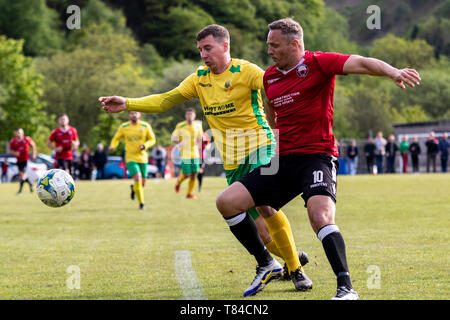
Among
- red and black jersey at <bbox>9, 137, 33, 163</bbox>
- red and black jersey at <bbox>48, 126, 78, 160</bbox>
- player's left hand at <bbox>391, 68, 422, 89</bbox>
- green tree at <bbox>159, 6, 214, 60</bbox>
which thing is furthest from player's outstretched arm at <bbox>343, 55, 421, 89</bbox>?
green tree at <bbox>159, 6, 214, 60</bbox>

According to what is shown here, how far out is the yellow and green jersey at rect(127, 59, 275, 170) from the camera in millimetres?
6699

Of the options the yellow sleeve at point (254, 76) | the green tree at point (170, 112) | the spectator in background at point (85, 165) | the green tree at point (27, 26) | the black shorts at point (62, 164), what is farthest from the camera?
the green tree at point (27, 26)

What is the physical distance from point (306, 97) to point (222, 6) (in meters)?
83.7

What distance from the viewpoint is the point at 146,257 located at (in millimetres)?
8438

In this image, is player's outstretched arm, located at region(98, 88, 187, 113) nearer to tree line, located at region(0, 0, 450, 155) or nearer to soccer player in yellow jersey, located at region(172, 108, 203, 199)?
soccer player in yellow jersey, located at region(172, 108, 203, 199)

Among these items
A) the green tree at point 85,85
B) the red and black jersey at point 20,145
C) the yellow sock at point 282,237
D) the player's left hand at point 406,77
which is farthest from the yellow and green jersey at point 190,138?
the green tree at point 85,85

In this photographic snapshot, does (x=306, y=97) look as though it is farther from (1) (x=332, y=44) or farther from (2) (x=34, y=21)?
(1) (x=332, y=44)

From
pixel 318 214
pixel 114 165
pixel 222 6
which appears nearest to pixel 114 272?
pixel 318 214

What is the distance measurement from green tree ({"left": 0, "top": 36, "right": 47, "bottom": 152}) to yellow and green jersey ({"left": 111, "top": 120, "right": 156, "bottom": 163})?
123 feet

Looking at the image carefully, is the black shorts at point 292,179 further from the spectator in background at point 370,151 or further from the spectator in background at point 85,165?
the spectator in background at point 85,165

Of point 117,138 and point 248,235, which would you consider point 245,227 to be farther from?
point 117,138

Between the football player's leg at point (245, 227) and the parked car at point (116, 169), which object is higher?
the football player's leg at point (245, 227)

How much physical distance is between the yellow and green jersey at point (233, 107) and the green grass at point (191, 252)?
1277 millimetres

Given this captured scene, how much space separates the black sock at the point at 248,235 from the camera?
610 centimetres
